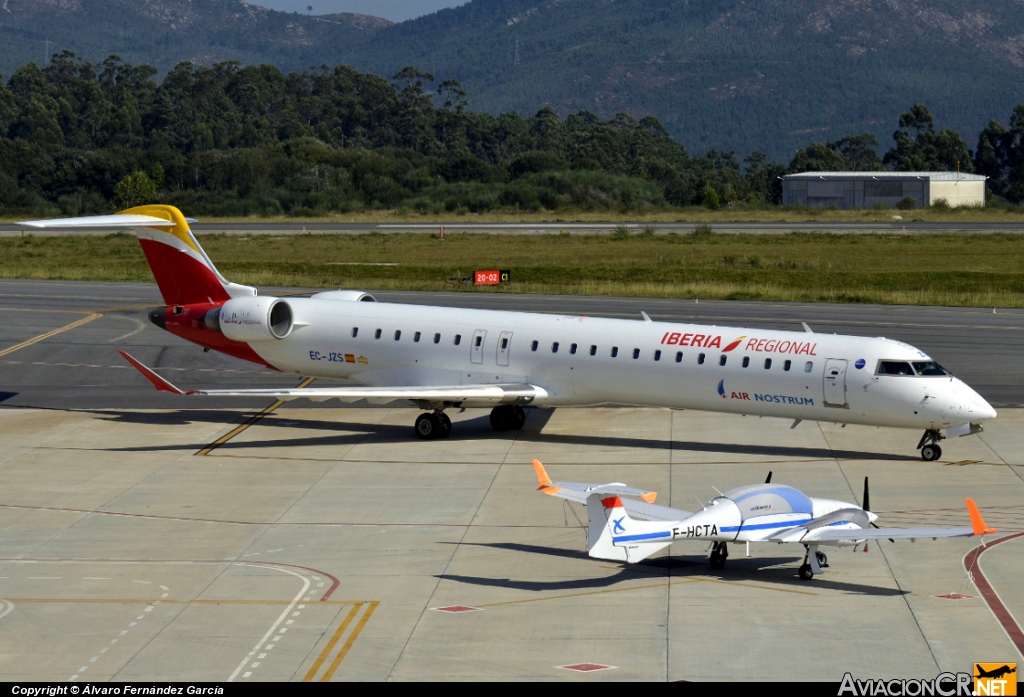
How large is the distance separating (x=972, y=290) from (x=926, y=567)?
45.8 m

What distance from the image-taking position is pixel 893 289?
63.3m

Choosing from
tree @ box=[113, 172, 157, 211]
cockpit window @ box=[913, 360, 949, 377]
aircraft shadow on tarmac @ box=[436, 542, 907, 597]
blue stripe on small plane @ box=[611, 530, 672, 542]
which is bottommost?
aircraft shadow on tarmac @ box=[436, 542, 907, 597]

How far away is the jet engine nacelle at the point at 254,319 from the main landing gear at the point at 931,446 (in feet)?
52.9

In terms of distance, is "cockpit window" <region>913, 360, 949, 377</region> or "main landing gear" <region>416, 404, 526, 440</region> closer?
"cockpit window" <region>913, 360, 949, 377</region>

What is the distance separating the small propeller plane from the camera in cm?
1808

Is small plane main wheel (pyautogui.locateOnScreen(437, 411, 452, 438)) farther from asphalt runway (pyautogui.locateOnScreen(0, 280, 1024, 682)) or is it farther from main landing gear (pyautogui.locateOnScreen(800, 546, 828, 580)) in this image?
main landing gear (pyautogui.locateOnScreen(800, 546, 828, 580))

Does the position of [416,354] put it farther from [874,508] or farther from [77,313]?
[77,313]

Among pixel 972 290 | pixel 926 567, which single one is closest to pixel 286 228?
pixel 972 290

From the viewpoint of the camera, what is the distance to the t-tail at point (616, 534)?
18.0 meters

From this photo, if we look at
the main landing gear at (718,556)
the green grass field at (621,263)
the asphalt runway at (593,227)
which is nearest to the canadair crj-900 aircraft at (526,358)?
the main landing gear at (718,556)

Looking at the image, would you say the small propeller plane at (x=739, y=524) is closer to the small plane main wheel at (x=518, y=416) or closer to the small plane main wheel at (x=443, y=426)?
the small plane main wheel at (x=443, y=426)

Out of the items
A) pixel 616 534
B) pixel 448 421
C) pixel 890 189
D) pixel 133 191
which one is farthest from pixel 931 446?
pixel 133 191

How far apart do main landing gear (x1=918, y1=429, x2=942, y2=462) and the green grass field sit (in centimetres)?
3153

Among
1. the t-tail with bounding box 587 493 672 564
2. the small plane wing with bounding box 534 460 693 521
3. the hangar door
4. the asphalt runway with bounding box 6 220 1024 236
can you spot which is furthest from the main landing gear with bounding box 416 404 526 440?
the asphalt runway with bounding box 6 220 1024 236
